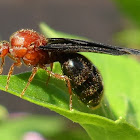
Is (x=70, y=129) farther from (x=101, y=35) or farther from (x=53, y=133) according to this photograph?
(x=101, y=35)

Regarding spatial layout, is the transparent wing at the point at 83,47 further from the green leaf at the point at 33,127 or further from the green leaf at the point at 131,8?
the green leaf at the point at 33,127

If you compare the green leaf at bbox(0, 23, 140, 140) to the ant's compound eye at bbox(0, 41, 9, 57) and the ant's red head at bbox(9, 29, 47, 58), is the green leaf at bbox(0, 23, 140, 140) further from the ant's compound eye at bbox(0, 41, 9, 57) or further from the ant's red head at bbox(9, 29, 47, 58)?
the ant's compound eye at bbox(0, 41, 9, 57)

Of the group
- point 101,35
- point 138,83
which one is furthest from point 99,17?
point 138,83

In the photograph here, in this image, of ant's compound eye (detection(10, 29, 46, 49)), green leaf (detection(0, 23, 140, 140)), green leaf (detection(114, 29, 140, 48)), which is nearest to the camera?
green leaf (detection(0, 23, 140, 140))

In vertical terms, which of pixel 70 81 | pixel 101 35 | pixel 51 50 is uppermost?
pixel 101 35

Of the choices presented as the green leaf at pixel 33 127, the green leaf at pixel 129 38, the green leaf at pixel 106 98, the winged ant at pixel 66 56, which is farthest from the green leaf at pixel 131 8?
the winged ant at pixel 66 56

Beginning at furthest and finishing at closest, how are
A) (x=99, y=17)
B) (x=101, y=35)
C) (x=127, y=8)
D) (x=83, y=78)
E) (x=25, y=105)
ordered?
1. (x=99, y=17)
2. (x=101, y=35)
3. (x=25, y=105)
4. (x=127, y=8)
5. (x=83, y=78)

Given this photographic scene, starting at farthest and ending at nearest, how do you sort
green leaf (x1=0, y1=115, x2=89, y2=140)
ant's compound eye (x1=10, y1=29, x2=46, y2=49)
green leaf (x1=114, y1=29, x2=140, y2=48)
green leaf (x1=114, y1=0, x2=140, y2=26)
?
1. green leaf (x1=114, y1=29, x2=140, y2=48)
2. green leaf (x1=0, y1=115, x2=89, y2=140)
3. green leaf (x1=114, y1=0, x2=140, y2=26)
4. ant's compound eye (x1=10, y1=29, x2=46, y2=49)

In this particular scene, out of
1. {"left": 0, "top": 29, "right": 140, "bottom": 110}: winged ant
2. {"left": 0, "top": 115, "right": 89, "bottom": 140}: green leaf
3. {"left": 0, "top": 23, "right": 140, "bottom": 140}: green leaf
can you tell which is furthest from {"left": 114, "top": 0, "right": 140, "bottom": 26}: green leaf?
{"left": 0, "top": 29, "right": 140, "bottom": 110}: winged ant
